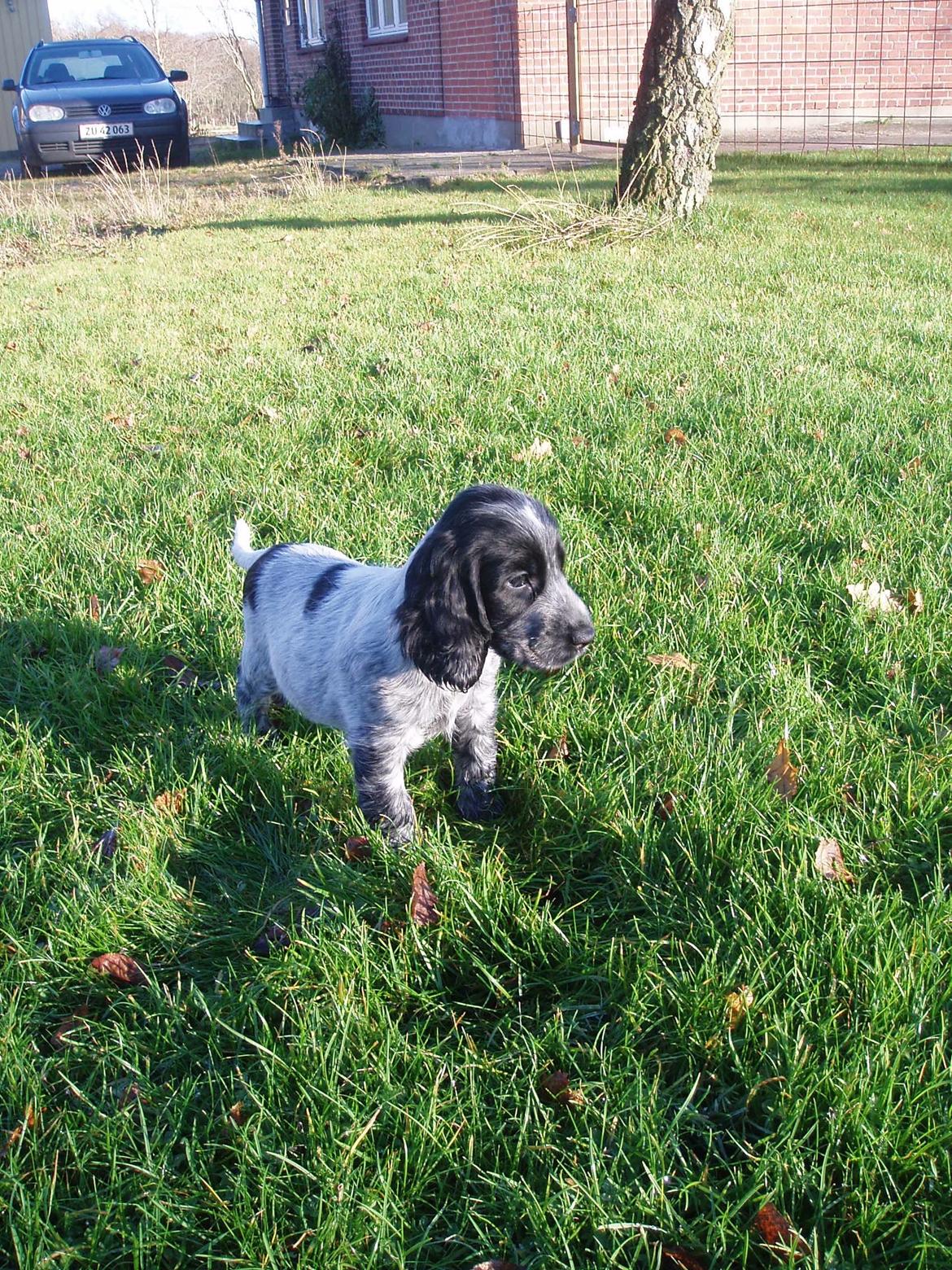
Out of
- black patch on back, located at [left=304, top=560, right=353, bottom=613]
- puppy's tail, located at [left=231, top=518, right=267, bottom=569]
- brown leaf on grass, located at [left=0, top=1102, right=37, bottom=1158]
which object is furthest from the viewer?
puppy's tail, located at [left=231, top=518, right=267, bottom=569]

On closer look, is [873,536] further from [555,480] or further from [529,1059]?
[529,1059]

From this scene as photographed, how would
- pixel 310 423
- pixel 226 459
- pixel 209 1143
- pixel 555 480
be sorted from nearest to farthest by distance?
pixel 209 1143
pixel 555 480
pixel 226 459
pixel 310 423

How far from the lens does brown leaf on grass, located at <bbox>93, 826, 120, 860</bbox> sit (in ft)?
8.57

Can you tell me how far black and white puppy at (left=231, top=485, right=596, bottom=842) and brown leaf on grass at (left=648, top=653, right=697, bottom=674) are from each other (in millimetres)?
611

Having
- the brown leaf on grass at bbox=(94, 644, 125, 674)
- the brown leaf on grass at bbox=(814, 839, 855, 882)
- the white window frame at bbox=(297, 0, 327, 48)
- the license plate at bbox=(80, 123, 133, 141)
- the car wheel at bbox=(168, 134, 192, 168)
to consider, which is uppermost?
the white window frame at bbox=(297, 0, 327, 48)

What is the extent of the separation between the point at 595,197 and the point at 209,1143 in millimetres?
11249

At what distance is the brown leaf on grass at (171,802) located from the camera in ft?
8.91

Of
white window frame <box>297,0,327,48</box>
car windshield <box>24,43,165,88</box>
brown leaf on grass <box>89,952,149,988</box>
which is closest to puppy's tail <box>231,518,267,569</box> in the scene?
brown leaf on grass <box>89,952,149,988</box>

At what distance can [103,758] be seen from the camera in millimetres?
3102

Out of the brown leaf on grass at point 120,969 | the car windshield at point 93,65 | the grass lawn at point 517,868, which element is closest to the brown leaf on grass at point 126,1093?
the grass lawn at point 517,868

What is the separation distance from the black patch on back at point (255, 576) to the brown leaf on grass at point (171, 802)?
797 mm

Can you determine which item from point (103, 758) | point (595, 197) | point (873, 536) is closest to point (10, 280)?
point (595, 197)

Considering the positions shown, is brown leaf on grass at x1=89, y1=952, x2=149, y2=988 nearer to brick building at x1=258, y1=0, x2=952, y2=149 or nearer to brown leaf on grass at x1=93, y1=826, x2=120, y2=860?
brown leaf on grass at x1=93, y1=826, x2=120, y2=860

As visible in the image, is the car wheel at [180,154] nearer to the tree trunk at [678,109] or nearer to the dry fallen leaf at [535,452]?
the tree trunk at [678,109]
